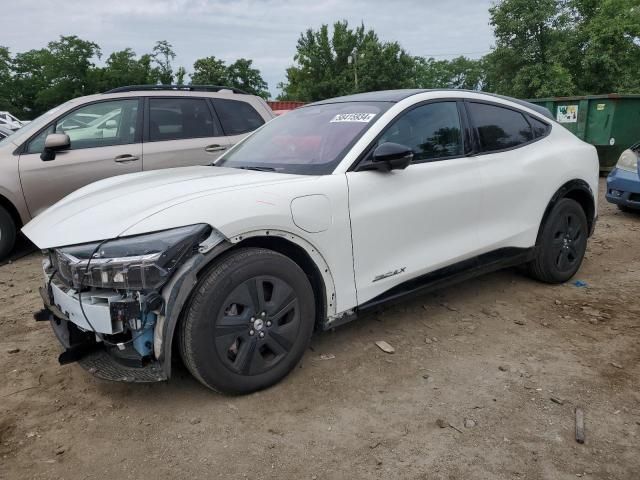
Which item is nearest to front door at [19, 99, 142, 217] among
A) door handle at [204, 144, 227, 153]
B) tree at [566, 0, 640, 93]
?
door handle at [204, 144, 227, 153]

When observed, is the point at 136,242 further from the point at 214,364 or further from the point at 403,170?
the point at 403,170

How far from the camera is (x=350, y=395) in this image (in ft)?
9.22

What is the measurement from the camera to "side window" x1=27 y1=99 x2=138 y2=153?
5559 mm

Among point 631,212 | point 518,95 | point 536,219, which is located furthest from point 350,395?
point 518,95

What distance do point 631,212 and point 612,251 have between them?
2.71 metres

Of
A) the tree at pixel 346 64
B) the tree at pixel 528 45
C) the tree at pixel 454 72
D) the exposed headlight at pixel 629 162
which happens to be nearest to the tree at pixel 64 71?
the tree at pixel 346 64

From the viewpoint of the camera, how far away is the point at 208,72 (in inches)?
2359

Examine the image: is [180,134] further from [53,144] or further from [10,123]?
[10,123]

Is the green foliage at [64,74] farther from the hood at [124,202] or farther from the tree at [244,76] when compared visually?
the hood at [124,202]

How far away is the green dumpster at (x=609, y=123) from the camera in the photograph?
1094 cm

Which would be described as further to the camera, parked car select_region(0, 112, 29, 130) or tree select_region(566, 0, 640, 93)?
tree select_region(566, 0, 640, 93)

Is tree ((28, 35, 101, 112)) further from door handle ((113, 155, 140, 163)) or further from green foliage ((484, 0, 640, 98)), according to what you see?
door handle ((113, 155, 140, 163))

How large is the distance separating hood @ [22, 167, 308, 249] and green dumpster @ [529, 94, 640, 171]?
1038 cm

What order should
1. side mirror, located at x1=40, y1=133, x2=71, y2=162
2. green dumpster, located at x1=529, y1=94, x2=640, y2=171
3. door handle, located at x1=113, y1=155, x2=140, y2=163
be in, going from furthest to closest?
green dumpster, located at x1=529, y1=94, x2=640, y2=171 → door handle, located at x1=113, y1=155, x2=140, y2=163 → side mirror, located at x1=40, y1=133, x2=71, y2=162
